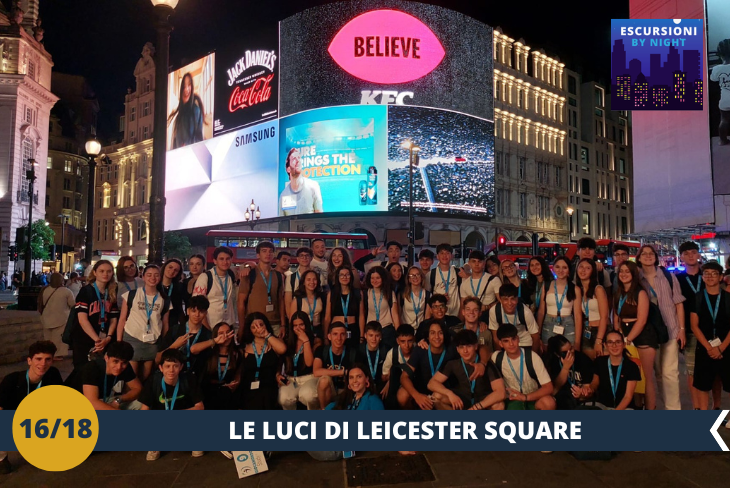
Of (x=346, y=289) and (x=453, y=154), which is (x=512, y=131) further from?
(x=346, y=289)

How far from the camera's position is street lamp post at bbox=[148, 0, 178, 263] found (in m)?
6.96

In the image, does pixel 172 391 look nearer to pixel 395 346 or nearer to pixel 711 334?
pixel 395 346

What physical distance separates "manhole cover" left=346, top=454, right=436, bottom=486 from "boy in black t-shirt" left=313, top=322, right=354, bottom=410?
0.94 m

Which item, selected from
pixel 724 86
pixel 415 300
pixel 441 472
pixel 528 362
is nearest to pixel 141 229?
pixel 724 86

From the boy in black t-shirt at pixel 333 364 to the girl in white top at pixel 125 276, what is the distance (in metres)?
2.60

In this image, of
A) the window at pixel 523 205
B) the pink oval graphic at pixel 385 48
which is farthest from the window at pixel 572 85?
the pink oval graphic at pixel 385 48

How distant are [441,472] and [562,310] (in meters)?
2.70

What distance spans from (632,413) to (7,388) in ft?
19.3

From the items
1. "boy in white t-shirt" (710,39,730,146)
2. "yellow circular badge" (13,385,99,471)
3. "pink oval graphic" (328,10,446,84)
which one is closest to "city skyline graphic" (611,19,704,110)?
"boy in white t-shirt" (710,39,730,146)

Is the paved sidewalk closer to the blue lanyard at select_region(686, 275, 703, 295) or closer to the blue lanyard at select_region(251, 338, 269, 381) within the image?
the blue lanyard at select_region(251, 338, 269, 381)

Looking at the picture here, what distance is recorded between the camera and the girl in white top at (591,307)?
591 cm

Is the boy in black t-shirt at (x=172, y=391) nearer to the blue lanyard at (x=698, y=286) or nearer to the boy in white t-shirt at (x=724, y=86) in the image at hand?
the blue lanyard at (x=698, y=286)

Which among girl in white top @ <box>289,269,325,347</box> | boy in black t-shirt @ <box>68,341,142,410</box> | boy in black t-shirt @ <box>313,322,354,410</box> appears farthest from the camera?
girl in white top @ <box>289,269,325,347</box>

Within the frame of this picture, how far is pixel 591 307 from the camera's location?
6.10m
